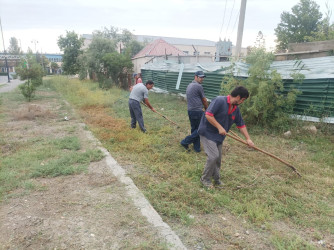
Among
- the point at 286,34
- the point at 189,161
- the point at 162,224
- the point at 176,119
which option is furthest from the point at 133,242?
the point at 286,34

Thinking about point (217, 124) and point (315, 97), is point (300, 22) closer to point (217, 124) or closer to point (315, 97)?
point (315, 97)

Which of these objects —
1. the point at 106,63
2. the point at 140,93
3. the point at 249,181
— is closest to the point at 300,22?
the point at 106,63

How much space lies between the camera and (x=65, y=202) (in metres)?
2.99

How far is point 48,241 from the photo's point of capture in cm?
232

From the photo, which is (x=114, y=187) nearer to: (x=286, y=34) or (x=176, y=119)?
(x=176, y=119)

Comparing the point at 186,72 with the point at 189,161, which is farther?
the point at 186,72

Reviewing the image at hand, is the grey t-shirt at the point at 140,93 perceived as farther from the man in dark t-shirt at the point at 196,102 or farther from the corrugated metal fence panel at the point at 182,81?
the corrugated metal fence panel at the point at 182,81

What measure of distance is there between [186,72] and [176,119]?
4.34 metres

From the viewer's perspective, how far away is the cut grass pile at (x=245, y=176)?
2.87 meters

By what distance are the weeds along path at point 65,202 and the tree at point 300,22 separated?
86.4 ft

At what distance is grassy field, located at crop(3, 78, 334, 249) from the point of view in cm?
270

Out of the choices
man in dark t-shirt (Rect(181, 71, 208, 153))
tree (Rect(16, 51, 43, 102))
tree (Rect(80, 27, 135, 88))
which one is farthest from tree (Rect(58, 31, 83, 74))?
man in dark t-shirt (Rect(181, 71, 208, 153))

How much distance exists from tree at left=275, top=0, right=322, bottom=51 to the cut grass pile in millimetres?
23728

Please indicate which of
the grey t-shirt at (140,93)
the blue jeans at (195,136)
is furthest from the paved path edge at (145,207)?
the grey t-shirt at (140,93)
